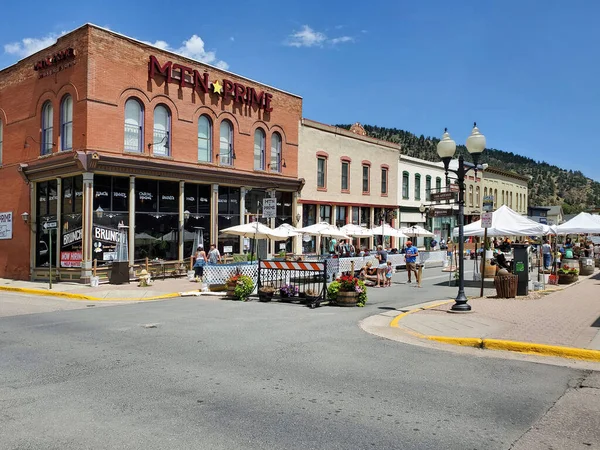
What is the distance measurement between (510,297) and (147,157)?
627 inches

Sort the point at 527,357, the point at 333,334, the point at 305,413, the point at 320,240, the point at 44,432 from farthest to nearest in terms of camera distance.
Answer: the point at 320,240, the point at 333,334, the point at 527,357, the point at 305,413, the point at 44,432

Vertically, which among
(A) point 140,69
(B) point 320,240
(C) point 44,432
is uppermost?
Answer: (A) point 140,69

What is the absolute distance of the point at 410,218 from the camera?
41.5 meters

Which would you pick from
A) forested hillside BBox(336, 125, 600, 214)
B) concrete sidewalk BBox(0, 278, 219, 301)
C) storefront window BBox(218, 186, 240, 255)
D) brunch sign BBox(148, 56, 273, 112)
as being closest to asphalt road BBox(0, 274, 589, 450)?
concrete sidewalk BBox(0, 278, 219, 301)

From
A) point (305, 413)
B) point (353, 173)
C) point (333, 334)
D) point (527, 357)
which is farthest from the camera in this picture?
point (353, 173)

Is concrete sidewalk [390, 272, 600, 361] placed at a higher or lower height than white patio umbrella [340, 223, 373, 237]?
lower

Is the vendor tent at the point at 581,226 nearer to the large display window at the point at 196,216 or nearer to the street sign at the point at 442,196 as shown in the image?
the street sign at the point at 442,196

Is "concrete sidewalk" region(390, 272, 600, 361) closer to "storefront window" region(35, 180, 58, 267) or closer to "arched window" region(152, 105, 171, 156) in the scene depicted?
"arched window" region(152, 105, 171, 156)

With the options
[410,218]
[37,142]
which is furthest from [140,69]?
[410,218]

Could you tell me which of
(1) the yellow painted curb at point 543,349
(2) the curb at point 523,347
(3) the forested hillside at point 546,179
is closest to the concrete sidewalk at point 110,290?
(2) the curb at point 523,347

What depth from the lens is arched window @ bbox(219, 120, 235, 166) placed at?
26.2 meters

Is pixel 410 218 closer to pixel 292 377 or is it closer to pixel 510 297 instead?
pixel 510 297

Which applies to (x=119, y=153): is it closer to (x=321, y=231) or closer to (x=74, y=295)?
(x=74, y=295)

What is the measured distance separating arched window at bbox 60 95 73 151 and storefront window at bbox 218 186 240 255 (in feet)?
24.7
